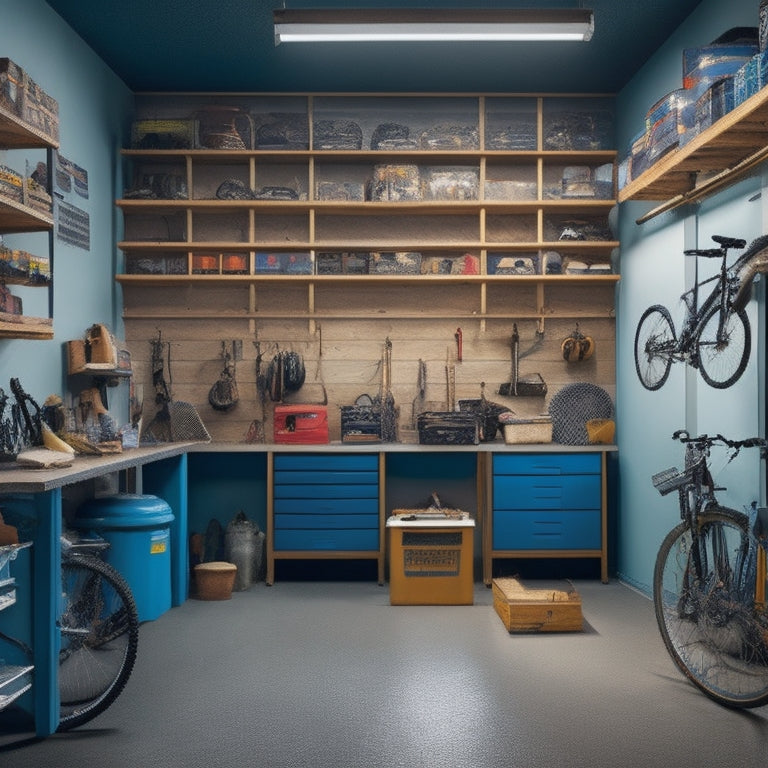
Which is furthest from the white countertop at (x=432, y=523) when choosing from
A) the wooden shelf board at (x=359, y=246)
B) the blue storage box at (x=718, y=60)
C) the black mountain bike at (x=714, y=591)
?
the blue storage box at (x=718, y=60)

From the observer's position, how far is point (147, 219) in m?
6.00

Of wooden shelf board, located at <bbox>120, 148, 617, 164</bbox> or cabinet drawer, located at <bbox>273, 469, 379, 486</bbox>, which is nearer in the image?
cabinet drawer, located at <bbox>273, 469, 379, 486</bbox>

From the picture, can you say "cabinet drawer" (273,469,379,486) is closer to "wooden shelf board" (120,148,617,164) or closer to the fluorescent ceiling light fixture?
"wooden shelf board" (120,148,617,164)

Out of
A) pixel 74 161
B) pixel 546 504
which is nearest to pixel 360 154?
pixel 74 161

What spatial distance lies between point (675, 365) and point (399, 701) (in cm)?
250

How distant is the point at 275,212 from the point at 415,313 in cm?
118

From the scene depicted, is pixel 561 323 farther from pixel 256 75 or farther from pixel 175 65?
pixel 175 65

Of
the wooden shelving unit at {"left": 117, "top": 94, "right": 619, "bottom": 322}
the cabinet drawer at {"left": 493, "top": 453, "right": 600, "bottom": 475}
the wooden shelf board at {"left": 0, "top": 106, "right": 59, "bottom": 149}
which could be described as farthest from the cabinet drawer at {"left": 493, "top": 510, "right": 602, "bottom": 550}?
the wooden shelf board at {"left": 0, "top": 106, "right": 59, "bottom": 149}

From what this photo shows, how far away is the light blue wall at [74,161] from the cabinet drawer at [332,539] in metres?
1.35

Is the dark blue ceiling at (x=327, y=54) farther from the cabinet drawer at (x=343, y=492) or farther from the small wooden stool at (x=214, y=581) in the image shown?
the small wooden stool at (x=214, y=581)

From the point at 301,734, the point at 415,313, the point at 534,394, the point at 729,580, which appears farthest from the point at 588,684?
the point at 415,313

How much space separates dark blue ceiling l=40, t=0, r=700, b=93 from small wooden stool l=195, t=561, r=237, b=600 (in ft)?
10.1

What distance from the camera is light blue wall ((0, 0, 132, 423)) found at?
4238 mm

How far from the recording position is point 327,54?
5277 mm
